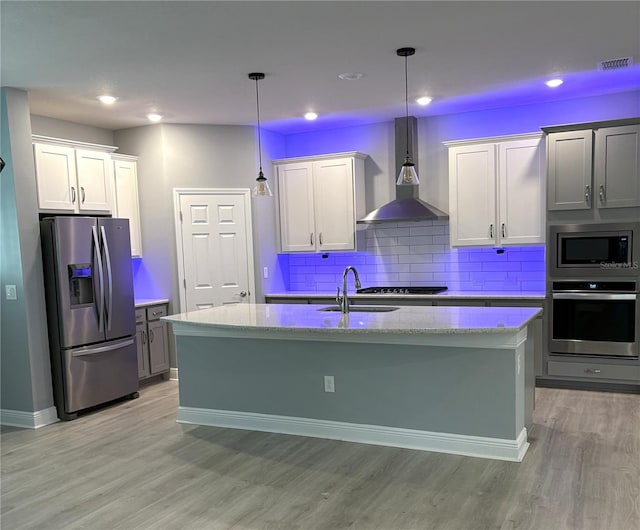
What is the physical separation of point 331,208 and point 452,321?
2948 mm

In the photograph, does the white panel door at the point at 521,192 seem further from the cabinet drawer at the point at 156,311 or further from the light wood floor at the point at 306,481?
the cabinet drawer at the point at 156,311

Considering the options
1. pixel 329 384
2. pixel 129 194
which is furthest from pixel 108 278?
pixel 329 384

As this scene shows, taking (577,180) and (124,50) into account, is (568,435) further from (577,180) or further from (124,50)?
(124,50)

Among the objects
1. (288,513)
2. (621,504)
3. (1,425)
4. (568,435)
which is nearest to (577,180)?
(568,435)

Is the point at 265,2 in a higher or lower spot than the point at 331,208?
higher

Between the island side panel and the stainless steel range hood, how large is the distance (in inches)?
88.3

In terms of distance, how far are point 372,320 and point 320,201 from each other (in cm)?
276

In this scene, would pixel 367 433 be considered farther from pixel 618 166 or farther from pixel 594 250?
pixel 618 166

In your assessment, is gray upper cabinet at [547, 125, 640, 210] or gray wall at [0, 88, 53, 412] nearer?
gray wall at [0, 88, 53, 412]

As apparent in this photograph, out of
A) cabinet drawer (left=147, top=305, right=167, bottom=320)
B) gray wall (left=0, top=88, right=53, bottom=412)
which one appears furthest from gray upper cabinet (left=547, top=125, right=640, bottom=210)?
gray wall (left=0, top=88, right=53, bottom=412)

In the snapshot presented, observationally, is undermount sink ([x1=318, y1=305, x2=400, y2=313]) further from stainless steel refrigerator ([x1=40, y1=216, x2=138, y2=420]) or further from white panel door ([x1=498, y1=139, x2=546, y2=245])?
stainless steel refrigerator ([x1=40, y1=216, x2=138, y2=420])

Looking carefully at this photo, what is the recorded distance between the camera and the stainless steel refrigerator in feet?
15.0

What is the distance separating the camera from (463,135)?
19.2ft

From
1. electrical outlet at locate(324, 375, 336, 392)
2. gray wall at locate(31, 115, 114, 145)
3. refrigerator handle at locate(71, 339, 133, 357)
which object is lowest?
electrical outlet at locate(324, 375, 336, 392)
